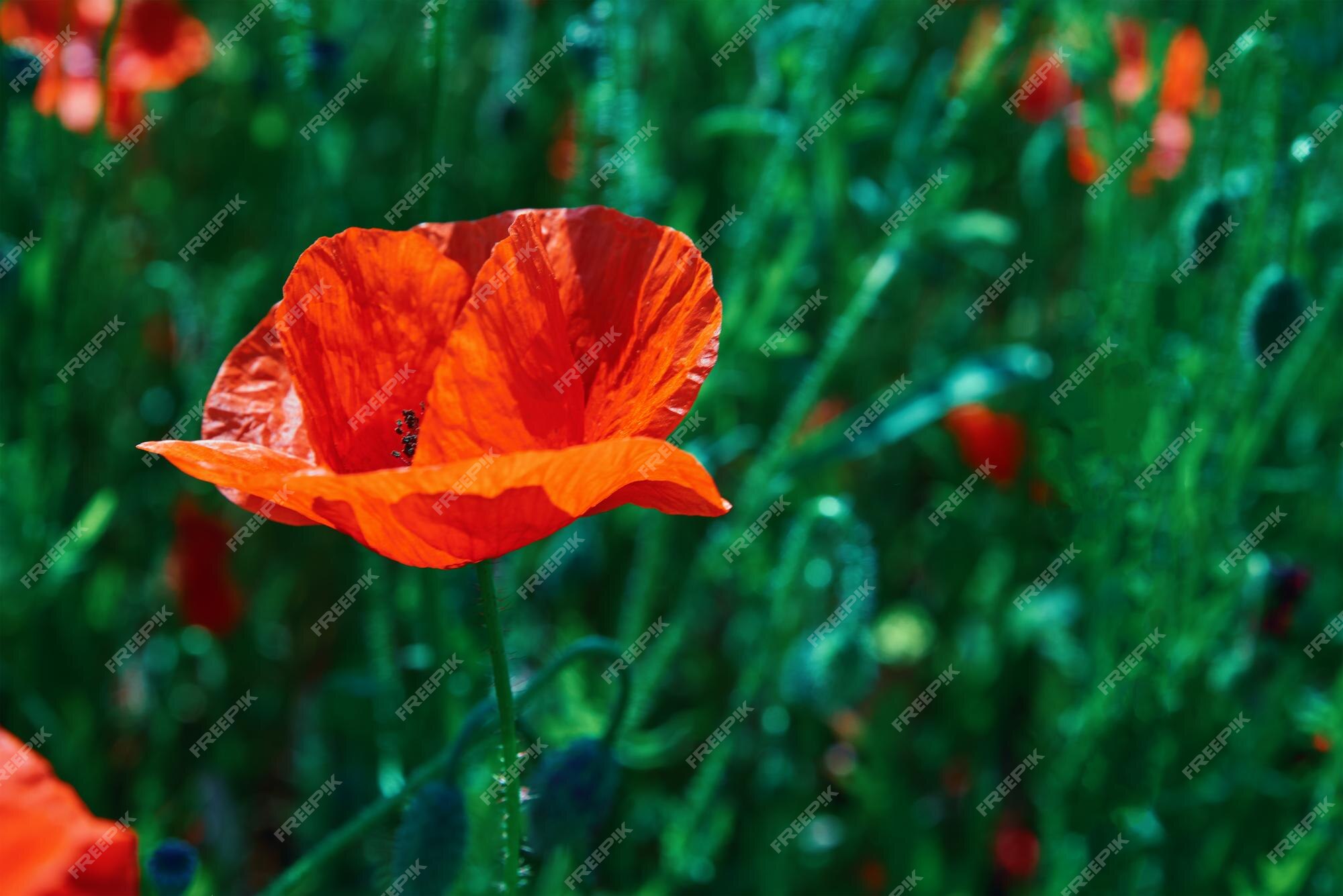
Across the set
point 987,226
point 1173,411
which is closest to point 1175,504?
point 1173,411

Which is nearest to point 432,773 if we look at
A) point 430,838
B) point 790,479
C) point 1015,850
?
point 430,838

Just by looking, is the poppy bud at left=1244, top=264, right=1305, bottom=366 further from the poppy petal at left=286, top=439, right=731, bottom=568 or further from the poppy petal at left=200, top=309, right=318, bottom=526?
the poppy petal at left=200, top=309, right=318, bottom=526

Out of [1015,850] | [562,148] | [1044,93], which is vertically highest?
[1044,93]

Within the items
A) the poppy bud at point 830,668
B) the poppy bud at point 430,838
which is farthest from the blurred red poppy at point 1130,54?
the poppy bud at point 430,838

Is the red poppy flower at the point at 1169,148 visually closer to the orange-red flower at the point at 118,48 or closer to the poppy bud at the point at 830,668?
the poppy bud at the point at 830,668

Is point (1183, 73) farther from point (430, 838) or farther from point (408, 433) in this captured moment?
point (430, 838)
